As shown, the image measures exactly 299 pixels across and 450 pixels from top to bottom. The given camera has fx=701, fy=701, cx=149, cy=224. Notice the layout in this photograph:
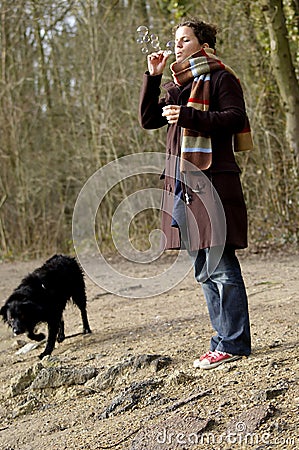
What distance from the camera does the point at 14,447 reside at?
3.88 meters

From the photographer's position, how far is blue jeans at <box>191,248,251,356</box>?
13.6ft

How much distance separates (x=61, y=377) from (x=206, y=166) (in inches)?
70.2

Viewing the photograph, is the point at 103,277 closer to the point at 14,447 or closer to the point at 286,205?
the point at 286,205

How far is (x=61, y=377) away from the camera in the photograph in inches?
185

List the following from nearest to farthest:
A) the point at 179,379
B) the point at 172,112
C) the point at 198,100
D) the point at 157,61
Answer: the point at 172,112 < the point at 198,100 < the point at 179,379 < the point at 157,61

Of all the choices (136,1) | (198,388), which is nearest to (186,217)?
(198,388)

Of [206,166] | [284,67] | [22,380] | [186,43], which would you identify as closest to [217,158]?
[206,166]

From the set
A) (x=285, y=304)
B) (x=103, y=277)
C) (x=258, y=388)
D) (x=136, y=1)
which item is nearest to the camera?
(x=258, y=388)

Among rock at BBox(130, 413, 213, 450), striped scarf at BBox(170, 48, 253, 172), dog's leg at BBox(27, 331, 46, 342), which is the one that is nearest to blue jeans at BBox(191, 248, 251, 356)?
striped scarf at BBox(170, 48, 253, 172)

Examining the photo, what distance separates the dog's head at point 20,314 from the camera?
572 centimetres

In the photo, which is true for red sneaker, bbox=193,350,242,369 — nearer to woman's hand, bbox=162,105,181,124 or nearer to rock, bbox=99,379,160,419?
rock, bbox=99,379,160,419

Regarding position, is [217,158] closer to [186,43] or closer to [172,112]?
[172,112]

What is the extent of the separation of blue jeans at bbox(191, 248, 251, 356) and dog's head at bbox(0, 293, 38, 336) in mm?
1950

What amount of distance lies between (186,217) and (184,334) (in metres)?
1.62
